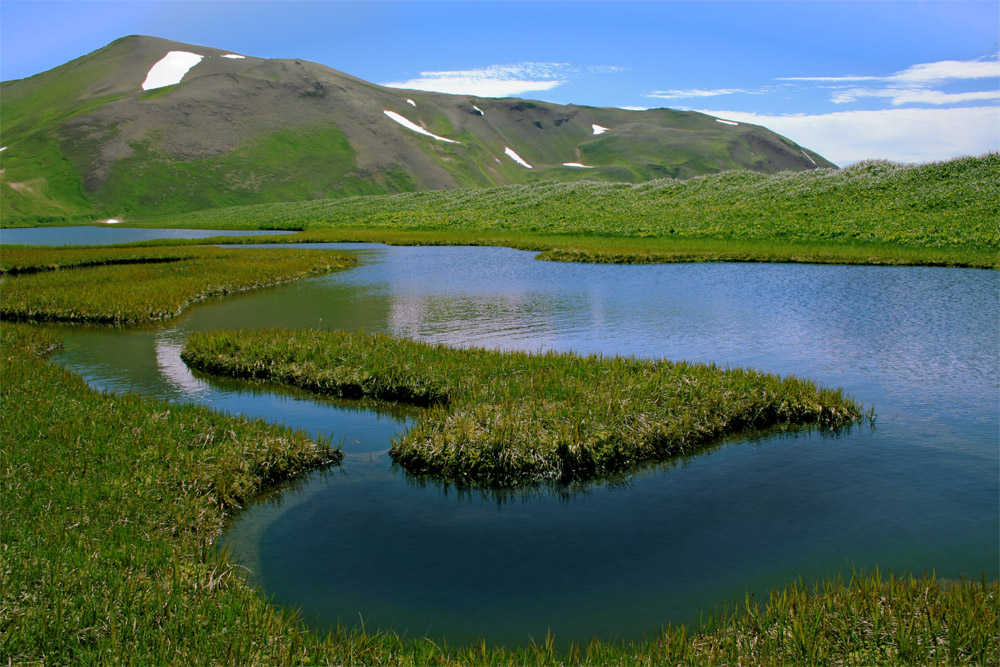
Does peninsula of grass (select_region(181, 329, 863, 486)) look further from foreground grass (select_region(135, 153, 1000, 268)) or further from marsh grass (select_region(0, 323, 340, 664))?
foreground grass (select_region(135, 153, 1000, 268))

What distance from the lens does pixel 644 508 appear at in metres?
10.1

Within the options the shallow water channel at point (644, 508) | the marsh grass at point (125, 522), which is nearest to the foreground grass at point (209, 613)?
the marsh grass at point (125, 522)

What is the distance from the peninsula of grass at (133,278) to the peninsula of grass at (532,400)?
10.6m

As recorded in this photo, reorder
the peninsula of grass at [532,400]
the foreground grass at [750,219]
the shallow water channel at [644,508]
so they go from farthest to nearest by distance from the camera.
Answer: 1. the foreground grass at [750,219]
2. the peninsula of grass at [532,400]
3. the shallow water channel at [644,508]

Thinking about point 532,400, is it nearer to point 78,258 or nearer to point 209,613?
point 209,613

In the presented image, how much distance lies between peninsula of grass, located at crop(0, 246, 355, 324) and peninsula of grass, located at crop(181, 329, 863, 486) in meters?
10.6

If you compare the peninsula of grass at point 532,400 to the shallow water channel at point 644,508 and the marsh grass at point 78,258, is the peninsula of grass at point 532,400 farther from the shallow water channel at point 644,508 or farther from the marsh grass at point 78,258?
the marsh grass at point 78,258

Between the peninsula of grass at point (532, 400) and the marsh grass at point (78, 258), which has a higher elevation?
the marsh grass at point (78, 258)

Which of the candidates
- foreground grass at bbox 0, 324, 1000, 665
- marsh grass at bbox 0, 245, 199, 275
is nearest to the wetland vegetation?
foreground grass at bbox 0, 324, 1000, 665

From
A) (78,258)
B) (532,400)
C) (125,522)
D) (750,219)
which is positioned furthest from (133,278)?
(750,219)

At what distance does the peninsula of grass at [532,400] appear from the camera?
37.5 ft

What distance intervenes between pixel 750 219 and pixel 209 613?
58047 mm

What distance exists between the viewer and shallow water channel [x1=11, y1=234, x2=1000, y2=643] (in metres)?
7.75

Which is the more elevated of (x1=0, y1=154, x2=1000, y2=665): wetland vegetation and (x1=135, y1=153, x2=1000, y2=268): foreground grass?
(x1=135, y1=153, x2=1000, y2=268): foreground grass
